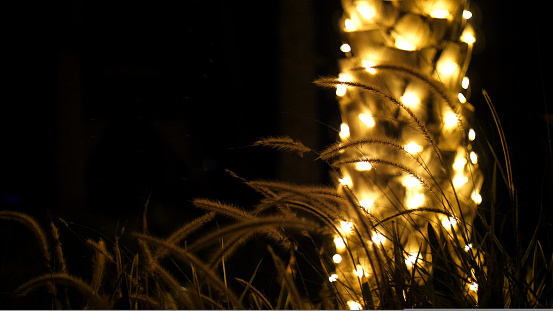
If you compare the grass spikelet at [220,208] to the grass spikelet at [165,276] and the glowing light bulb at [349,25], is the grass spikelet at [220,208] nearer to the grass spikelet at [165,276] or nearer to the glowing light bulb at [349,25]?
the grass spikelet at [165,276]

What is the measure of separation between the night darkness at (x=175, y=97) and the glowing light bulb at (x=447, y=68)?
66 centimetres

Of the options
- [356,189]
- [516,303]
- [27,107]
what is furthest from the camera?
[27,107]

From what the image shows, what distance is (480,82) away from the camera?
1764 mm

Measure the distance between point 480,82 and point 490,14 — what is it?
0.27m

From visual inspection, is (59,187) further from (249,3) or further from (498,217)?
(498,217)

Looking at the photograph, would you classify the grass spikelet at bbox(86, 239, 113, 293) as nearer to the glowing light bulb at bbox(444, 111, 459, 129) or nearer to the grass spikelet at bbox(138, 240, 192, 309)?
the grass spikelet at bbox(138, 240, 192, 309)

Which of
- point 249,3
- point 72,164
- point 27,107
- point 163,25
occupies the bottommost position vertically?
point 72,164

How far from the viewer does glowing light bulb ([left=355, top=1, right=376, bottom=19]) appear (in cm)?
100

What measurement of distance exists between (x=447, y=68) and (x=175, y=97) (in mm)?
1160

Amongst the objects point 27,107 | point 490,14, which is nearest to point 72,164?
point 27,107

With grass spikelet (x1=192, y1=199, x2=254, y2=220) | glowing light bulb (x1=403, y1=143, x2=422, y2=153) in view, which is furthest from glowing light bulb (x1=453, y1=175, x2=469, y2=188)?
grass spikelet (x1=192, y1=199, x2=254, y2=220)

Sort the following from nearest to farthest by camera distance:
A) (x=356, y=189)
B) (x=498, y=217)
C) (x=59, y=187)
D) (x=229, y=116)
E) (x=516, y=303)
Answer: (x=516, y=303) < (x=356, y=189) < (x=498, y=217) < (x=59, y=187) < (x=229, y=116)

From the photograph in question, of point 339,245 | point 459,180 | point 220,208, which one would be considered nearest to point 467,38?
point 459,180

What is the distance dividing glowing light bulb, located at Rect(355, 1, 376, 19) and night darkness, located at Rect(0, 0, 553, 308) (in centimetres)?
76
